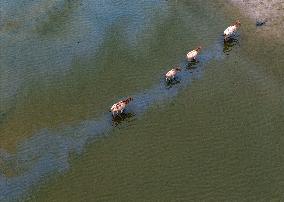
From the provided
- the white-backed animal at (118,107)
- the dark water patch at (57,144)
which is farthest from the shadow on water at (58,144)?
the white-backed animal at (118,107)

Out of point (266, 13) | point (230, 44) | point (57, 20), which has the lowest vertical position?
point (230, 44)

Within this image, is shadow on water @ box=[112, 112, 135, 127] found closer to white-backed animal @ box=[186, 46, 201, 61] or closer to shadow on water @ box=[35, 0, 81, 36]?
white-backed animal @ box=[186, 46, 201, 61]

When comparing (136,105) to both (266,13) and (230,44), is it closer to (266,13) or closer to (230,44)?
(230,44)

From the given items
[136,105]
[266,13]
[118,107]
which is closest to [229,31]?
[266,13]

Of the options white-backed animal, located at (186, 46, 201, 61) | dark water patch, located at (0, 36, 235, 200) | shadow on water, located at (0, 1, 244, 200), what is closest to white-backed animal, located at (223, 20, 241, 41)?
white-backed animal, located at (186, 46, 201, 61)

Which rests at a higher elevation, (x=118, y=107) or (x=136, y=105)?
(x=136, y=105)

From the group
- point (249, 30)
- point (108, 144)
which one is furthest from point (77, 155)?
point (249, 30)

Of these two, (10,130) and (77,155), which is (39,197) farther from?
(10,130)
